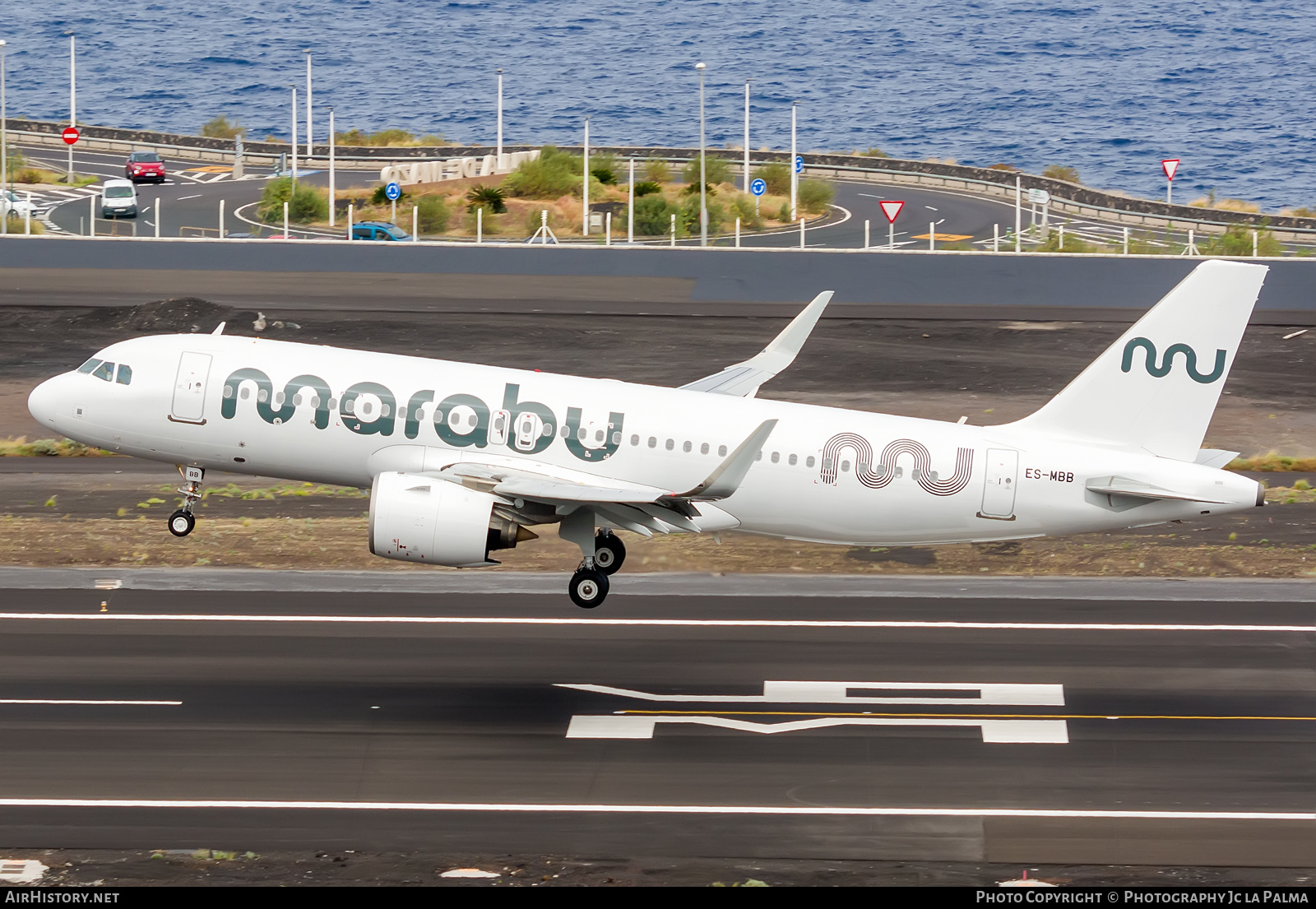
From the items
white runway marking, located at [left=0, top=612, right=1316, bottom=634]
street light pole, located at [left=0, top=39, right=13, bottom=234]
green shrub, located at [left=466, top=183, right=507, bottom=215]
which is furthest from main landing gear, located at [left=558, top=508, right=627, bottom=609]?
green shrub, located at [left=466, top=183, right=507, bottom=215]

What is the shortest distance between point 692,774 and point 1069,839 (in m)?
6.61

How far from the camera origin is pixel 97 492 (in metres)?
47.1

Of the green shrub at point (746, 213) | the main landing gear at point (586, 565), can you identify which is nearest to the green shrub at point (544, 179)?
the green shrub at point (746, 213)

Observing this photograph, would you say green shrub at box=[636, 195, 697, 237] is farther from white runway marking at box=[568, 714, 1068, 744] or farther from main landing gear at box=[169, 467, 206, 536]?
white runway marking at box=[568, 714, 1068, 744]

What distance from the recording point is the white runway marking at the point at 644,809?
25.2m

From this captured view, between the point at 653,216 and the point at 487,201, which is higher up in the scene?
the point at 653,216

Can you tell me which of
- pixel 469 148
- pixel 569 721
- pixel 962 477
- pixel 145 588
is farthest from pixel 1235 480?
pixel 469 148

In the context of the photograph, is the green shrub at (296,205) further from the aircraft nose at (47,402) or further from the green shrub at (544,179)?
the aircraft nose at (47,402)

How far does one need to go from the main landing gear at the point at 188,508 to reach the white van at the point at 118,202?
242 ft

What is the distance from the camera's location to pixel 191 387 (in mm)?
32125

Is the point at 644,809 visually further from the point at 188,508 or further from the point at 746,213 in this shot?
the point at 746,213

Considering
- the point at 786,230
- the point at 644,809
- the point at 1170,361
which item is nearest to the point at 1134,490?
the point at 1170,361

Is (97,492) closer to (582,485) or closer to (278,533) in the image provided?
(278,533)

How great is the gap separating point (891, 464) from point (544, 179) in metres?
81.9
